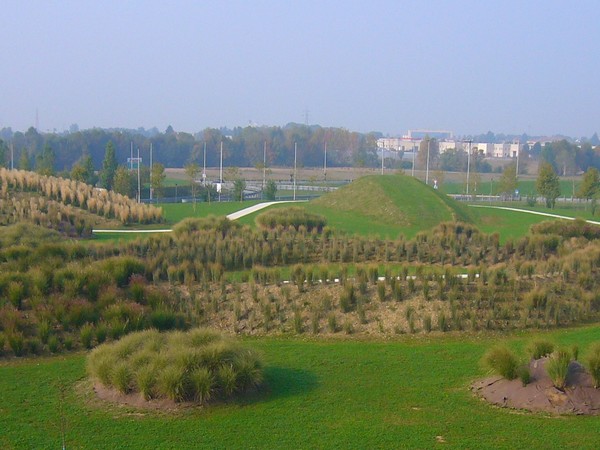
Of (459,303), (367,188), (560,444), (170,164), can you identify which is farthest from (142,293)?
(170,164)

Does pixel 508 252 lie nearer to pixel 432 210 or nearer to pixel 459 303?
pixel 459 303

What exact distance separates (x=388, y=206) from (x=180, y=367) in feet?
79.8

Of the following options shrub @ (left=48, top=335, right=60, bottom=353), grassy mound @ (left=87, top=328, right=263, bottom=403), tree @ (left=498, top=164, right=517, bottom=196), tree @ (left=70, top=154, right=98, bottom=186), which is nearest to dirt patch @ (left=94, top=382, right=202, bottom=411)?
grassy mound @ (left=87, top=328, right=263, bottom=403)

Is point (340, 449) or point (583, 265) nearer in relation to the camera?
point (340, 449)

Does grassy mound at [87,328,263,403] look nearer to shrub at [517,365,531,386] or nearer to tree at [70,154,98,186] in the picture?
shrub at [517,365,531,386]

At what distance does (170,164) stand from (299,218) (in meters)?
61.7

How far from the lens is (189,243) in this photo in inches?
691

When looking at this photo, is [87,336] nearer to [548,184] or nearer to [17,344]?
[17,344]

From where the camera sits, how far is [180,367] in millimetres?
8203

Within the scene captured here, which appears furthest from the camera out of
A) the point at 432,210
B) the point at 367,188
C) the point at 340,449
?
the point at 367,188

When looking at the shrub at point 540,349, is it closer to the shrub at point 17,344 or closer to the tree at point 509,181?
the shrub at point 17,344

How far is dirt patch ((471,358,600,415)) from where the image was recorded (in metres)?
7.90

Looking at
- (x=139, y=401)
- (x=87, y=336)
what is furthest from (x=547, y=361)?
(x=87, y=336)

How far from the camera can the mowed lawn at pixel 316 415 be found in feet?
23.3
